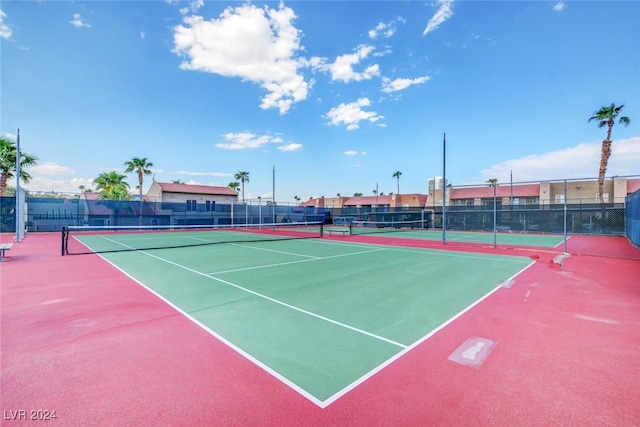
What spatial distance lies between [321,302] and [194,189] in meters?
50.4

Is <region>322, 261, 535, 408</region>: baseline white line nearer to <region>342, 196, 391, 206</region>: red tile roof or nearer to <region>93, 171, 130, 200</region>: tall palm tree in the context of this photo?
<region>93, 171, 130, 200</region>: tall palm tree

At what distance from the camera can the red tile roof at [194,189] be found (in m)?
48.0

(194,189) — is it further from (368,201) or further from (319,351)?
(319,351)

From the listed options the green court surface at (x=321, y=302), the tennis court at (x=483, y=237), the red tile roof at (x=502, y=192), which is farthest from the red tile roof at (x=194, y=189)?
the green court surface at (x=321, y=302)

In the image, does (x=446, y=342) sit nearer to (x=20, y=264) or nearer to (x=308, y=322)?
(x=308, y=322)

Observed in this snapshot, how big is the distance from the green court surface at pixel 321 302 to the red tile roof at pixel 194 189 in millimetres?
40603

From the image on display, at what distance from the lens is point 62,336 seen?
4215mm

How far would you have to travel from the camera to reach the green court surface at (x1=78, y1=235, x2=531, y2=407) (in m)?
3.49

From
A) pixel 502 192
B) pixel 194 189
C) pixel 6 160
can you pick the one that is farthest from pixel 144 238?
pixel 502 192

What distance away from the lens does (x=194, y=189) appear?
167 ft

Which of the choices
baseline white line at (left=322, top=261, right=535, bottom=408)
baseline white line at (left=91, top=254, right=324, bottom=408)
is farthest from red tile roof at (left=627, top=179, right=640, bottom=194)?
baseline white line at (left=91, top=254, right=324, bottom=408)

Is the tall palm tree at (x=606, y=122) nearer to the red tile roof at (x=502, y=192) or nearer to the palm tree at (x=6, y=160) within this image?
the red tile roof at (x=502, y=192)

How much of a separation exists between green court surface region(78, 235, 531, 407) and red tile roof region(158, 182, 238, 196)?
133ft

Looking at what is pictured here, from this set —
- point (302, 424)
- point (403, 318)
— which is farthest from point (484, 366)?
point (302, 424)
